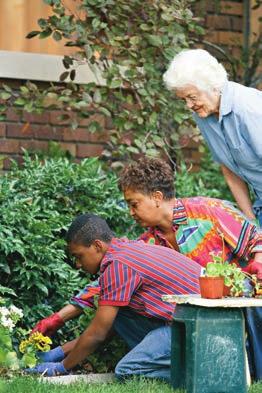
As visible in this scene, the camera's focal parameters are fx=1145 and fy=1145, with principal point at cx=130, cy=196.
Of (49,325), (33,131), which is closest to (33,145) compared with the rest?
(33,131)

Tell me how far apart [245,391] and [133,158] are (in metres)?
3.47

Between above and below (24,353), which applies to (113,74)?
above

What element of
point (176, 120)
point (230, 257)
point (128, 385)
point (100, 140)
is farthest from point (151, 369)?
point (100, 140)

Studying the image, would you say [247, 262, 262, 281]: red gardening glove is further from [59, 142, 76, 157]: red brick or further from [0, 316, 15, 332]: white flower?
[59, 142, 76, 157]: red brick

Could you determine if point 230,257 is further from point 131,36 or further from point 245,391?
point 131,36

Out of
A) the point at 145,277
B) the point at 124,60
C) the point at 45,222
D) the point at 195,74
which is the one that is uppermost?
the point at 195,74

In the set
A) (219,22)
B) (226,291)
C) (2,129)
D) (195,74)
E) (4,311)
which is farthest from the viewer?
(219,22)

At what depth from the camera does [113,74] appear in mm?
7762

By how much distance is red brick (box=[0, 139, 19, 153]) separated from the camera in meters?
8.41

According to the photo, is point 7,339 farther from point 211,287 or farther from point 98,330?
point 211,287

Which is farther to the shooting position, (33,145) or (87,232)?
(33,145)

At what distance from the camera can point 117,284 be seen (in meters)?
5.71

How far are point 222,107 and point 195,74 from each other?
24 cm

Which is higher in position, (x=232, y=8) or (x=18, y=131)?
(x=232, y=8)
